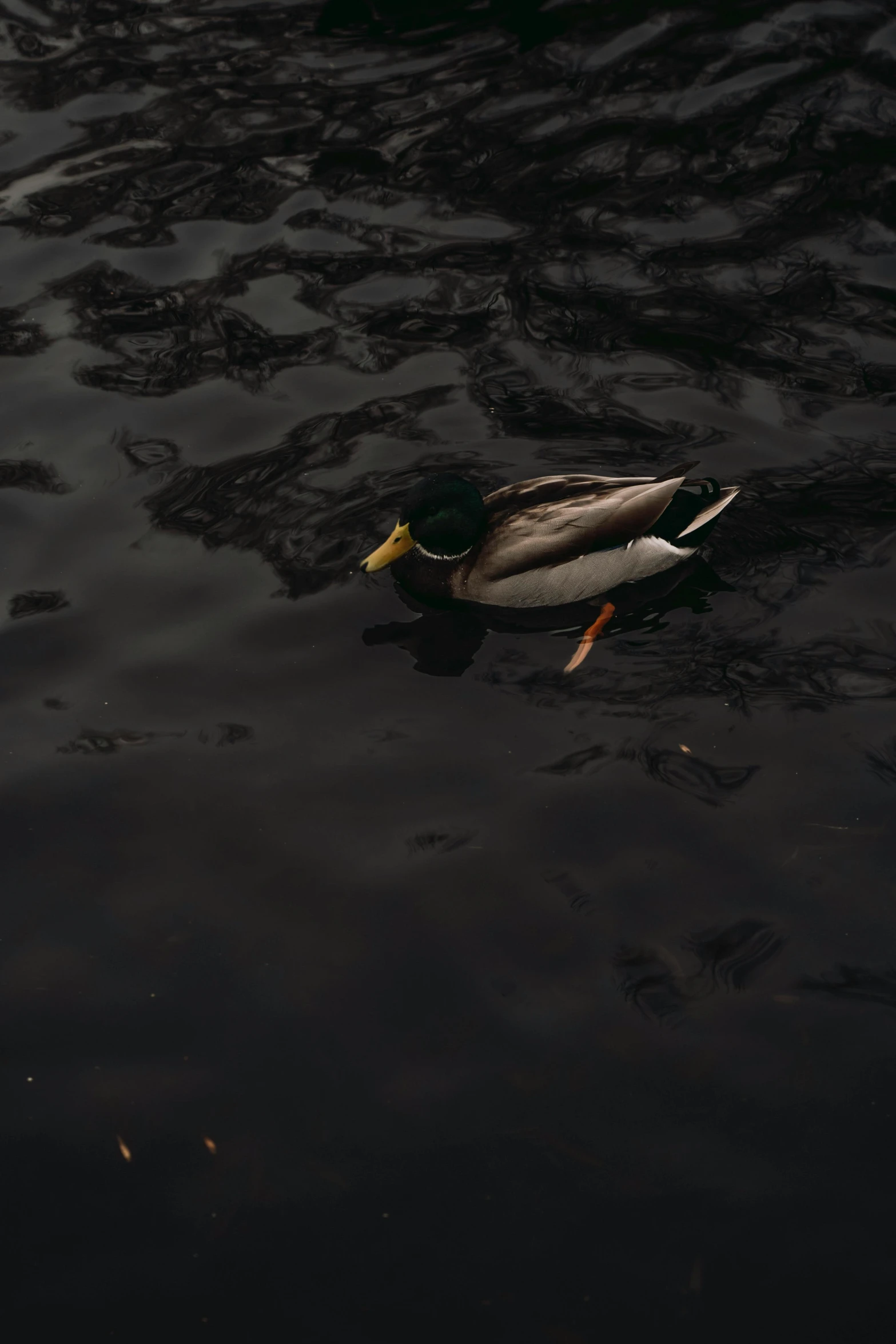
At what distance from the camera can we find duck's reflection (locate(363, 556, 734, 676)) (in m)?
5.73

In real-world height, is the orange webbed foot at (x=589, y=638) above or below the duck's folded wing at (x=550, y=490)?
below

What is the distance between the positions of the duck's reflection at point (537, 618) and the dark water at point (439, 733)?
0.12 ft

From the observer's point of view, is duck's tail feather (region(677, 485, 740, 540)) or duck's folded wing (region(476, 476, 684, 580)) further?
duck's tail feather (region(677, 485, 740, 540))

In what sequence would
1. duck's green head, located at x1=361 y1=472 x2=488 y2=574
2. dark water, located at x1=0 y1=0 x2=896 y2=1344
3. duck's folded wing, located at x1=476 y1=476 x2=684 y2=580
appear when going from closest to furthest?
dark water, located at x1=0 y1=0 x2=896 y2=1344
duck's folded wing, located at x1=476 y1=476 x2=684 y2=580
duck's green head, located at x1=361 y1=472 x2=488 y2=574

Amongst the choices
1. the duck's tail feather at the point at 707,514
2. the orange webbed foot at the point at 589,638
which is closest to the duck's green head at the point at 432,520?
the orange webbed foot at the point at 589,638

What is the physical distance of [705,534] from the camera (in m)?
5.98

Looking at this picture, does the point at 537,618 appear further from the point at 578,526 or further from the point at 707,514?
the point at 707,514

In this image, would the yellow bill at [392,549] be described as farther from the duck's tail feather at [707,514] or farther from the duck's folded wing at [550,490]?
the duck's tail feather at [707,514]

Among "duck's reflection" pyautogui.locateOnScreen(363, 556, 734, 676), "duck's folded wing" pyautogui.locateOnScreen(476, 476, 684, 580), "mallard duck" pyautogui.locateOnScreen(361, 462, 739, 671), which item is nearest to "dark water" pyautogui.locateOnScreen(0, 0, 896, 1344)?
"duck's reflection" pyautogui.locateOnScreen(363, 556, 734, 676)

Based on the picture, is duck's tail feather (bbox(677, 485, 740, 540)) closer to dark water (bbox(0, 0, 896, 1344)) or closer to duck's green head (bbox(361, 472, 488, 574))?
dark water (bbox(0, 0, 896, 1344))

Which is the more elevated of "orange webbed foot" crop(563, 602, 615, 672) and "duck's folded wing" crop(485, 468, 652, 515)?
"duck's folded wing" crop(485, 468, 652, 515)

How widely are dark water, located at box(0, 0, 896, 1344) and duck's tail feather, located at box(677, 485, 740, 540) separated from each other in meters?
0.26

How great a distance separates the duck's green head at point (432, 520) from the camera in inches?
229

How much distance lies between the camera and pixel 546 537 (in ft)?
18.7
